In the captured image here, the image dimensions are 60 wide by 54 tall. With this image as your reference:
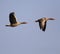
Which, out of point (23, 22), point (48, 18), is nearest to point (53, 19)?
point (48, 18)

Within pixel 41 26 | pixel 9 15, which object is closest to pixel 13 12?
pixel 9 15

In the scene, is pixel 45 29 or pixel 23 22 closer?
pixel 45 29

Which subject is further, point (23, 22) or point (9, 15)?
point (23, 22)

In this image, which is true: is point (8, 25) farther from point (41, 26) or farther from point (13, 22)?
point (41, 26)

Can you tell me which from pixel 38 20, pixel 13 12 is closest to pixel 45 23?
pixel 38 20

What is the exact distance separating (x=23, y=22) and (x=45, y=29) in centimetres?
275

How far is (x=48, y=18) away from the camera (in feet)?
102

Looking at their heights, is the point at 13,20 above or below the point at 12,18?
→ below

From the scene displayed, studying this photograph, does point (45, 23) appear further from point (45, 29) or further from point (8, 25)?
point (8, 25)

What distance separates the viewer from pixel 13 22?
30219 millimetres

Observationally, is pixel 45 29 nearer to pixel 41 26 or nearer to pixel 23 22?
pixel 41 26

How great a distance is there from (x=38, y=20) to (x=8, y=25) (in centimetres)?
234

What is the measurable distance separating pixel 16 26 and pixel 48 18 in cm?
261

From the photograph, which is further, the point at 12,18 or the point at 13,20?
the point at 13,20
